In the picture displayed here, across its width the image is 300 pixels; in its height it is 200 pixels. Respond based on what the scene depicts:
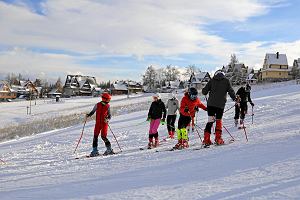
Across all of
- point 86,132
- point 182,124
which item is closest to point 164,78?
point 86,132

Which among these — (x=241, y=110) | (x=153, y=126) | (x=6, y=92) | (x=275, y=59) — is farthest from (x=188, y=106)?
(x=6, y=92)

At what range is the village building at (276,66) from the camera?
3580 inches

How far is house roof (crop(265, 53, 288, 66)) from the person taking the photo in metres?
90.8

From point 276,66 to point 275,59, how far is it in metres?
1.74

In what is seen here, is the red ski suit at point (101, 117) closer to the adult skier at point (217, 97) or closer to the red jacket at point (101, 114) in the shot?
the red jacket at point (101, 114)

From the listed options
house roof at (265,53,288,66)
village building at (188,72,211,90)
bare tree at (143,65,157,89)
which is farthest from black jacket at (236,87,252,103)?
bare tree at (143,65,157,89)

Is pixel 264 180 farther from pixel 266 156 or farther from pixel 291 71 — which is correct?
pixel 291 71

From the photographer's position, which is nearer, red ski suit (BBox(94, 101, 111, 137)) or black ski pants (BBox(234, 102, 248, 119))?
red ski suit (BBox(94, 101, 111, 137))

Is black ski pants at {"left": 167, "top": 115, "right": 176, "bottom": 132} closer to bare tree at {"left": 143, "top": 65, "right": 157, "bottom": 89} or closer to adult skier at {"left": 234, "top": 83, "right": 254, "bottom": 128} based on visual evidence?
adult skier at {"left": 234, "top": 83, "right": 254, "bottom": 128}

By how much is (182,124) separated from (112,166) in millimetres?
Result: 3336

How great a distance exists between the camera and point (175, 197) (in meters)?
5.12

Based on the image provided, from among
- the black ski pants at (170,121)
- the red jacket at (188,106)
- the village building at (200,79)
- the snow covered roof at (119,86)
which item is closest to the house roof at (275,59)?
the village building at (200,79)

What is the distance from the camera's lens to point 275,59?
9131 centimetres

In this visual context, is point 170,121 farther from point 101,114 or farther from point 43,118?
point 43,118
